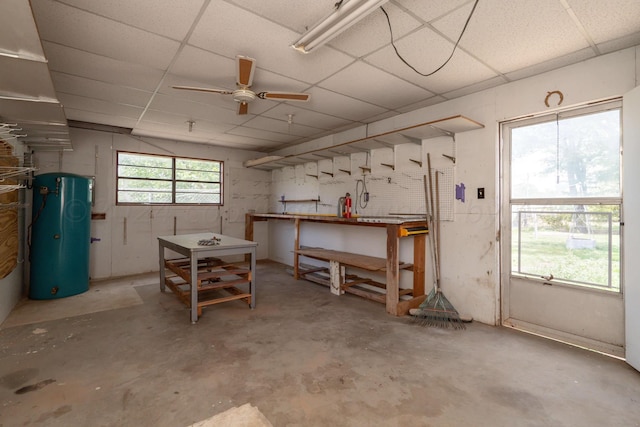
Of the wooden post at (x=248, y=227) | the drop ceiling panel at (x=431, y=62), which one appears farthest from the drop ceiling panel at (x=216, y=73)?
the wooden post at (x=248, y=227)

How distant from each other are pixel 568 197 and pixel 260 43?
10.2 feet

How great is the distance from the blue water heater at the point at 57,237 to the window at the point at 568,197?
560 centimetres

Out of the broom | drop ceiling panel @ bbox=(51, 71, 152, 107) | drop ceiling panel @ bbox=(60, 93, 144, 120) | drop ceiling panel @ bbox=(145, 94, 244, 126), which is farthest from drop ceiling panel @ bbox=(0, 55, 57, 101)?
the broom

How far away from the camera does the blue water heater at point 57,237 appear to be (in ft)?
12.9

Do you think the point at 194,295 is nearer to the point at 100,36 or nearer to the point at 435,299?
the point at 100,36

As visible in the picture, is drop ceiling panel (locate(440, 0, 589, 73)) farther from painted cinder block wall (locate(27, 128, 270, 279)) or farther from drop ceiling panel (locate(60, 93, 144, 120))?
painted cinder block wall (locate(27, 128, 270, 279))

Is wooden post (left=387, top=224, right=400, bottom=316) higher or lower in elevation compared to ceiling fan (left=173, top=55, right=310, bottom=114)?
lower

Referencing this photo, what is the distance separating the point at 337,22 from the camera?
6.25 ft

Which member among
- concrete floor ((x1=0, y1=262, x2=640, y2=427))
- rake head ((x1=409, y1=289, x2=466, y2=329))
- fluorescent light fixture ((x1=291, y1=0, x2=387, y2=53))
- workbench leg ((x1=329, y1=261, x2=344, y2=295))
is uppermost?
fluorescent light fixture ((x1=291, y1=0, x2=387, y2=53))

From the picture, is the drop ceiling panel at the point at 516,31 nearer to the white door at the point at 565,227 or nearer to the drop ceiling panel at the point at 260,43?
the white door at the point at 565,227

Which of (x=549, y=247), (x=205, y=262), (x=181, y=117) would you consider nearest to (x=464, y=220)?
(x=549, y=247)

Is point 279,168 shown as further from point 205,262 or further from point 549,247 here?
point 549,247

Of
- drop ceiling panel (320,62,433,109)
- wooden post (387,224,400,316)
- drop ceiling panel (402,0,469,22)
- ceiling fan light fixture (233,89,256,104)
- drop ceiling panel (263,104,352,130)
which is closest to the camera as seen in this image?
drop ceiling panel (402,0,469,22)

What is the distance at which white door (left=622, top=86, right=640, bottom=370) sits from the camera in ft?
7.29
